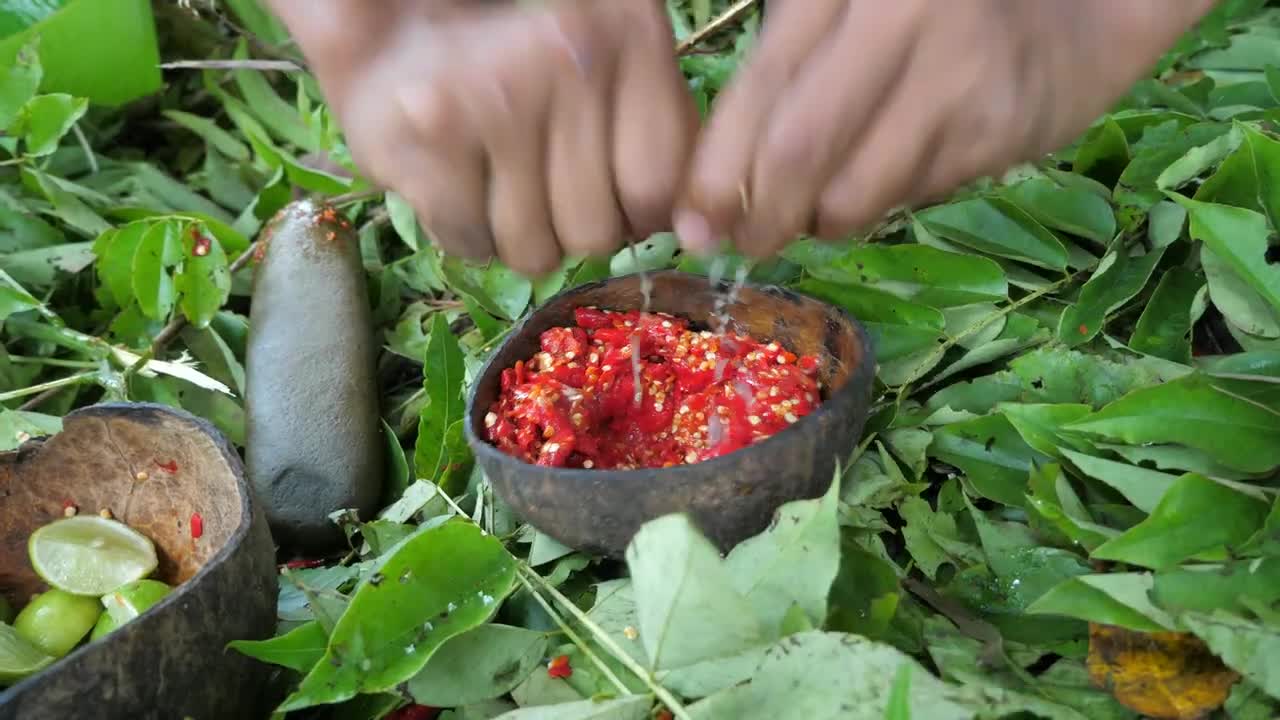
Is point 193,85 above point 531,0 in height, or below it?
below

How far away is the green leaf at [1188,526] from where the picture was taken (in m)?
0.75

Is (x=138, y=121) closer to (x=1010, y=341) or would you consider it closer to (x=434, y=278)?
(x=434, y=278)

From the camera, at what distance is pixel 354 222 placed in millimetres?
1516

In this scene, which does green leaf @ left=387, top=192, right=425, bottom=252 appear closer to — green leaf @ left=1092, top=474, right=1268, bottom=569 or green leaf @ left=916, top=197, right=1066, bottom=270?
green leaf @ left=916, top=197, right=1066, bottom=270

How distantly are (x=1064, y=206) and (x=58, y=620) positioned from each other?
1.07 m

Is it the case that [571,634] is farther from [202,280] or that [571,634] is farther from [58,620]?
[202,280]

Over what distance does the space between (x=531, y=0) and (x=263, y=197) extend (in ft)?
3.57

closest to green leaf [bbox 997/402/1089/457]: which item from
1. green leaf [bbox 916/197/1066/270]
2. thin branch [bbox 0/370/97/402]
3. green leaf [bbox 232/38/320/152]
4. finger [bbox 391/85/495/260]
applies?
green leaf [bbox 916/197/1066/270]

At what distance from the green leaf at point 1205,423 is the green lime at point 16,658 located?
0.92 meters

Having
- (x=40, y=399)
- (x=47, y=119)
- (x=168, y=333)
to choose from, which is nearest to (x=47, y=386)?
(x=40, y=399)

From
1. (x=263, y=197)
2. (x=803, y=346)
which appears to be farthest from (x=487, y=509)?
(x=263, y=197)

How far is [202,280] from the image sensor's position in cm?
136

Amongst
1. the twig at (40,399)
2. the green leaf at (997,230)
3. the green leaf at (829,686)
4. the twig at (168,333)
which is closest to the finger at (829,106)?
the green leaf at (829,686)

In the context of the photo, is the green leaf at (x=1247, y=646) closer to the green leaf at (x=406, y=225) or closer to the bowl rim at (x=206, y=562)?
the bowl rim at (x=206, y=562)
